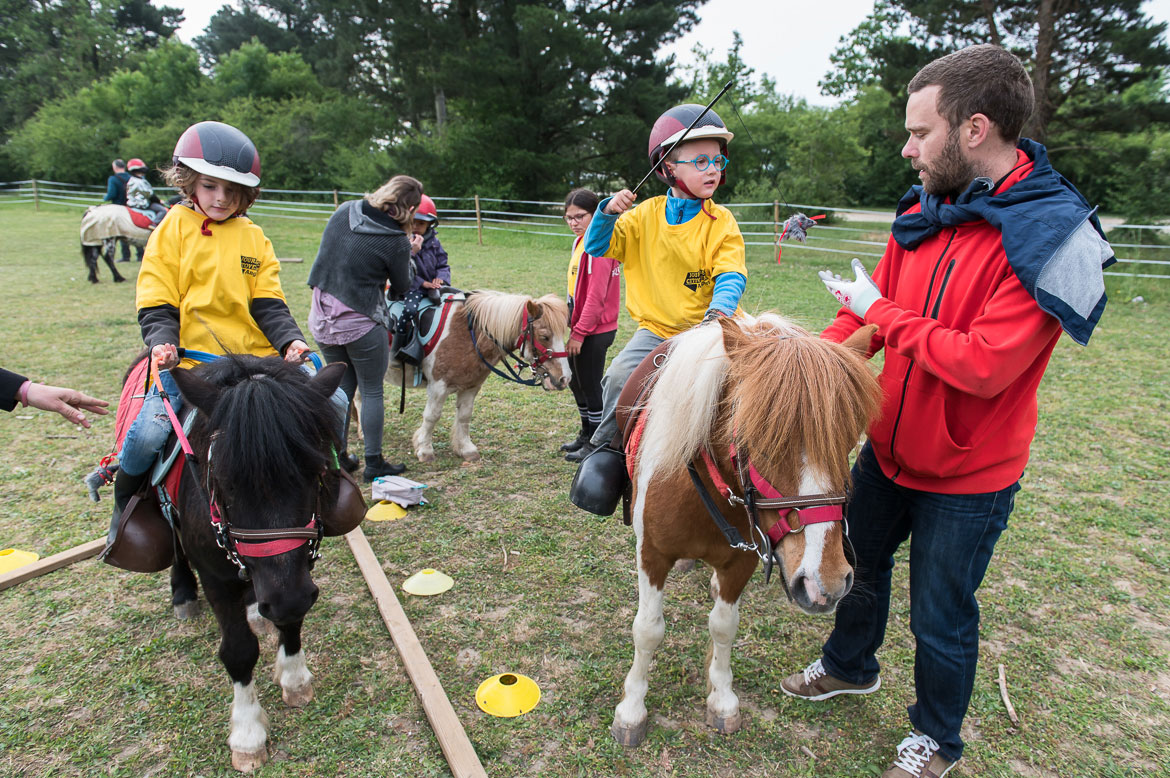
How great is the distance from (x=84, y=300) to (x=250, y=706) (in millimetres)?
11549

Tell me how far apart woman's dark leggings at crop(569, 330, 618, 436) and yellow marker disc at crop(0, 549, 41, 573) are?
3871mm

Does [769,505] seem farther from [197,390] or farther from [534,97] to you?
[534,97]

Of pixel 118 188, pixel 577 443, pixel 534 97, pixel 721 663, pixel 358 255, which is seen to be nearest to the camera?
pixel 721 663

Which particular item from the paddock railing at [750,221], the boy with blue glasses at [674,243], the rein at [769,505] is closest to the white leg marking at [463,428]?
the boy with blue glasses at [674,243]

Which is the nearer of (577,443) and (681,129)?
(681,129)

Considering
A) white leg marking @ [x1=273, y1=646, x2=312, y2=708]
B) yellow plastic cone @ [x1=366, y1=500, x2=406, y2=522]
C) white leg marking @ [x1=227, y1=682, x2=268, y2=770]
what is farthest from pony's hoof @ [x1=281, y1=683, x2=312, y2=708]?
yellow plastic cone @ [x1=366, y1=500, x2=406, y2=522]

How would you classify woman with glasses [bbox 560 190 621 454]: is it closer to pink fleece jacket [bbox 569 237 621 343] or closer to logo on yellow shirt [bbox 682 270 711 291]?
pink fleece jacket [bbox 569 237 621 343]

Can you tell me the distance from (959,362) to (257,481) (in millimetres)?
2208

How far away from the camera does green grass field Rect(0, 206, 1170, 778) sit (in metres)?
2.59

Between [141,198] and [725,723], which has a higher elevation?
[141,198]

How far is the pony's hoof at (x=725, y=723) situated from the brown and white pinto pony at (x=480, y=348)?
3267 mm

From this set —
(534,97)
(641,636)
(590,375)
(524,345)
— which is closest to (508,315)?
(524,345)

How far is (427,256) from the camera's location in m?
6.20

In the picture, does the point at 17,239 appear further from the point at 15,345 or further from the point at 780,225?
the point at 780,225
